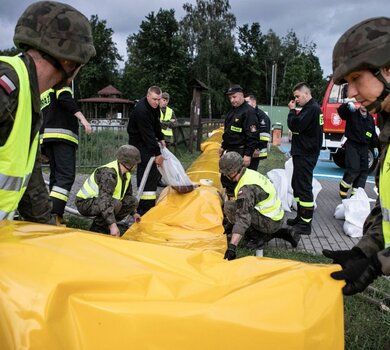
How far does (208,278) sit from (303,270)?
0.39 m

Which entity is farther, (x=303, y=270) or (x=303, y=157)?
(x=303, y=157)

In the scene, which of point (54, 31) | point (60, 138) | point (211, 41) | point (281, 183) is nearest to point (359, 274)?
point (54, 31)

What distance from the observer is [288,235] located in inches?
195

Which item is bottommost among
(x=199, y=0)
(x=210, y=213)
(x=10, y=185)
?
(x=210, y=213)

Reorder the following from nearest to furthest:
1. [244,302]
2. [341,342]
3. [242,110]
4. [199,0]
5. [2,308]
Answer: [2,308] → [244,302] → [341,342] → [242,110] → [199,0]

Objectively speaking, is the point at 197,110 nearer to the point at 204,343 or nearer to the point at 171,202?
the point at 171,202

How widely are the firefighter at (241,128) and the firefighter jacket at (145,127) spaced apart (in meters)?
1.13

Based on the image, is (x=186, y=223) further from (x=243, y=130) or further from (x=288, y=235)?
(x=243, y=130)

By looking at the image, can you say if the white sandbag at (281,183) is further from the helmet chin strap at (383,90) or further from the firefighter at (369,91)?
the helmet chin strap at (383,90)

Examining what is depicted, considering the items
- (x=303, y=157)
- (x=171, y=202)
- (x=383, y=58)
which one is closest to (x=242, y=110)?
(x=303, y=157)

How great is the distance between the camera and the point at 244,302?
1.57 m

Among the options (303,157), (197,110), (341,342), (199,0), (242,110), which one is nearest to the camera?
(341,342)

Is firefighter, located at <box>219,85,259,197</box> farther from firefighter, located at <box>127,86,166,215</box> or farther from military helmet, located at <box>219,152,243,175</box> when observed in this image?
military helmet, located at <box>219,152,243,175</box>

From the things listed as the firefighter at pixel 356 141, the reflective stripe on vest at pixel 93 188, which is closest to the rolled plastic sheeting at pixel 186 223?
the reflective stripe on vest at pixel 93 188
